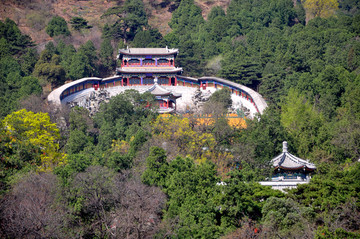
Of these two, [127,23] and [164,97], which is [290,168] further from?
[127,23]

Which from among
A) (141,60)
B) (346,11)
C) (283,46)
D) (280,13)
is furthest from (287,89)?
(346,11)

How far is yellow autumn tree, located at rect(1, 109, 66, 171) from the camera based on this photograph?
29625 mm

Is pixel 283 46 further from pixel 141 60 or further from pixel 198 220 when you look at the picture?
pixel 198 220

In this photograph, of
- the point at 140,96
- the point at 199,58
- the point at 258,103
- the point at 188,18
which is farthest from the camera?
the point at 188,18

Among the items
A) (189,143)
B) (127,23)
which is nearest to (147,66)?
(127,23)

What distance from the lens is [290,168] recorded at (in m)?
28.9

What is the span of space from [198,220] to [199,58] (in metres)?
35.9

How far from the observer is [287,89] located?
44938 mm

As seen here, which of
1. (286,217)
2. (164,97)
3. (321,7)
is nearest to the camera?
(286,217)

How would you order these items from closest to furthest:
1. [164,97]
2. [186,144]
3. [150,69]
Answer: [186,144] → [164,97] → [150,69]

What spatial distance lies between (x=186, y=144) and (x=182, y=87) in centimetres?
1679

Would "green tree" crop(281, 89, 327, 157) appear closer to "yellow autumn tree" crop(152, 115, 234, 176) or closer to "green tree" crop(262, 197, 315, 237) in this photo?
"yellow autumn tree" crop(152, 115, 234, 176)

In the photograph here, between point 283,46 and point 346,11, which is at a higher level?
point 346,11

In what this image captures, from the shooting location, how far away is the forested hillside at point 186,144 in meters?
22.5
